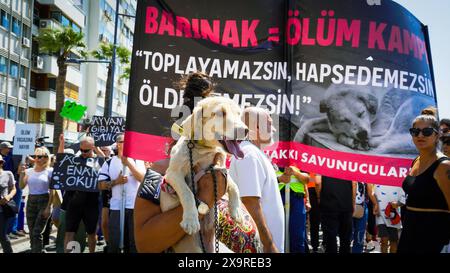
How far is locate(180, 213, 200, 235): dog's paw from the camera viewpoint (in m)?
2.14

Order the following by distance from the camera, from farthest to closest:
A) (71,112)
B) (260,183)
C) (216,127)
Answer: (71,112) → (260,183) → (216,127)

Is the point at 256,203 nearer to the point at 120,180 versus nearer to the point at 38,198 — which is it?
the point at 120,180

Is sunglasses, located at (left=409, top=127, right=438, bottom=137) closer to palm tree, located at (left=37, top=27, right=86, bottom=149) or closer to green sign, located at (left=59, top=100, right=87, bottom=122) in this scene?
green sign, located at (left=59, top=100, right=87, bottom=122)

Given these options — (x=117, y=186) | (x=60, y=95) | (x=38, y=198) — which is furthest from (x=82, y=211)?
(x=60, y=95)

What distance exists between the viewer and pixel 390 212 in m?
7.50

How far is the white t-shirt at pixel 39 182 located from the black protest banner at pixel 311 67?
218 inches

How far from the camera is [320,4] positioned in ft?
15.0

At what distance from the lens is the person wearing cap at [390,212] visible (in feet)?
24.6

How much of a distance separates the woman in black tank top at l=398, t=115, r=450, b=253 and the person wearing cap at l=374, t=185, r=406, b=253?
3599 millimetres

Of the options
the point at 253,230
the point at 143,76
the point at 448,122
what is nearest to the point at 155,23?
the point at 143,76

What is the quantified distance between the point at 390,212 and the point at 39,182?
6515 millimetres

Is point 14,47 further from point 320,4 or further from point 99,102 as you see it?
point 320,4

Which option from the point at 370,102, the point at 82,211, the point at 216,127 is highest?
the point at 370,102

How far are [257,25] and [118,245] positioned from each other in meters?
5.08
